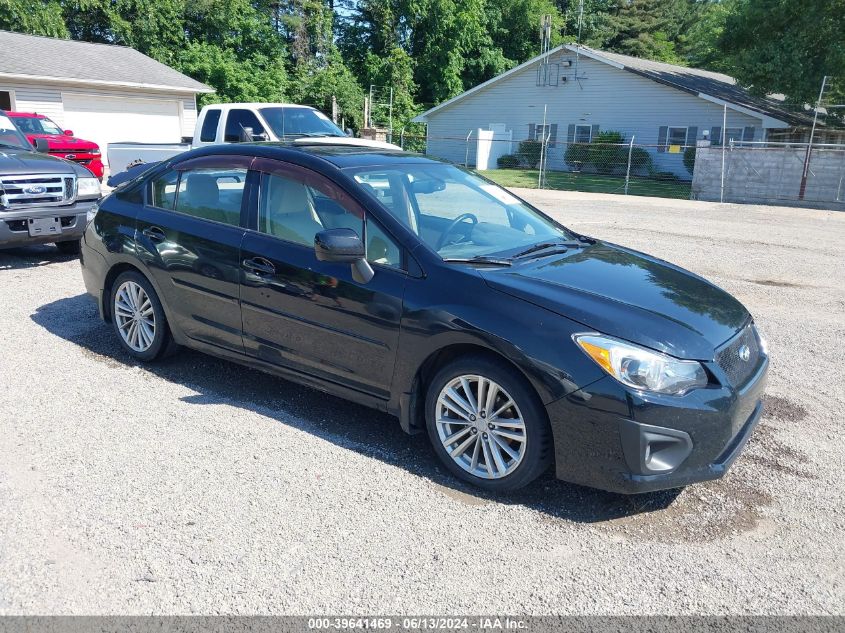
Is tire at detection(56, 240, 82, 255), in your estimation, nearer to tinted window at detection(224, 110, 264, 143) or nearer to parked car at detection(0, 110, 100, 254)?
parked car at detection(0, 110, 100, 254)

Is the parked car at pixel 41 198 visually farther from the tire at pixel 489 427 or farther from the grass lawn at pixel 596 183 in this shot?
the grass lawn at pixel 596 183

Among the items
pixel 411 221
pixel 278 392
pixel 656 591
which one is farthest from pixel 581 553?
pixel 278 392

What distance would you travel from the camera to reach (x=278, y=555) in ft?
10.2

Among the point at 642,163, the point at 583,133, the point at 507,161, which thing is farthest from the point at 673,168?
the point at 507,161

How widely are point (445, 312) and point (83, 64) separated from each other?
27.9 metres

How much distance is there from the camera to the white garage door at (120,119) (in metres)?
26.0

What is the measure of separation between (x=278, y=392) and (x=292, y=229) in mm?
1199

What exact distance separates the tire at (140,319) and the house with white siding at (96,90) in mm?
21358

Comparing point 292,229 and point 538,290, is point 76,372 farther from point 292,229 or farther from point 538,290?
point 538,290

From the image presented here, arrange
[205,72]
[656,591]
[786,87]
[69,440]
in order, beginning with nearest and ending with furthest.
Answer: [656,591] < [69,440] < [786,87] < [205,72]

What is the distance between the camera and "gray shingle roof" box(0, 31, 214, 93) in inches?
971

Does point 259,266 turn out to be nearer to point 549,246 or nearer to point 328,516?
point 328,516

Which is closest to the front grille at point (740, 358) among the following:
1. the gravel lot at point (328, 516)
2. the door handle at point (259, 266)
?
the gravel lot at point (328, 516)

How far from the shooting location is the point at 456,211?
452 cm
